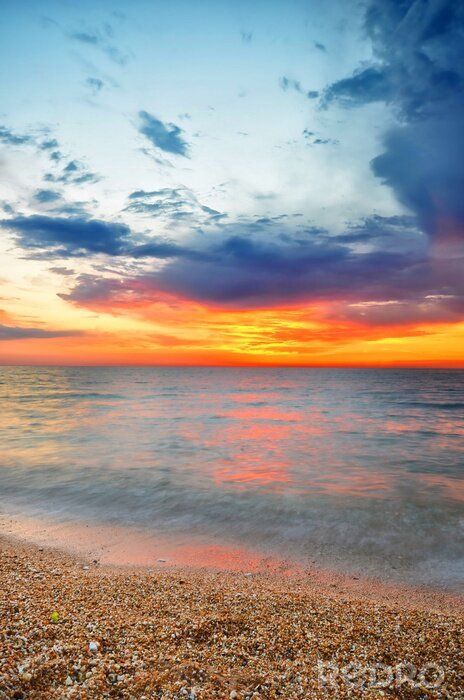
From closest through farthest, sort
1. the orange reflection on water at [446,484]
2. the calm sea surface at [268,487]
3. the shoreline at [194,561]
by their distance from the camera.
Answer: the shoreline at [194,561], the calm sea surface at [268,487], the orange reflection on water at [446,484]

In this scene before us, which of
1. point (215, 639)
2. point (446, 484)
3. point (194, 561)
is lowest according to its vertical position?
point (446, 484)

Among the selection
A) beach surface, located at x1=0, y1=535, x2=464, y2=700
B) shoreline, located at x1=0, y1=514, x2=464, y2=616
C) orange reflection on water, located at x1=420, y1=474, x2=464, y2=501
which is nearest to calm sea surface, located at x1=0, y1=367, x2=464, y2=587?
orange reflection on water, located at x1=420, y1=474, x2=464, y2=501

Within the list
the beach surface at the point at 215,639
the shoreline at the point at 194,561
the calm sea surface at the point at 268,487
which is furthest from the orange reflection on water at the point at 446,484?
the beach surface at the point at 215,639

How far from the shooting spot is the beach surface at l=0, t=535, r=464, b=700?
362cm

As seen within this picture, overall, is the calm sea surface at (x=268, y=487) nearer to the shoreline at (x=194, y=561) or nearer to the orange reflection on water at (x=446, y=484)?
the orange reflection on water at (x=446, y=484)

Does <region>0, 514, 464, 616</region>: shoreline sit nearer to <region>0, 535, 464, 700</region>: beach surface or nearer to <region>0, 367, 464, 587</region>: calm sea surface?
<region>0, 535, 464, 700</region>: beach surface

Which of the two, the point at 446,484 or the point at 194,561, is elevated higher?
the point at 194,561

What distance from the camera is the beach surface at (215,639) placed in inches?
142

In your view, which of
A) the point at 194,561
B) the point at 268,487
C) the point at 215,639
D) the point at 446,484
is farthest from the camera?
the point at 446,484

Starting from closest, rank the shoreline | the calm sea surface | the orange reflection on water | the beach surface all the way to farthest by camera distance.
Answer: the beach surface, the shoreline, the calm sea surface, the orange reflection on water

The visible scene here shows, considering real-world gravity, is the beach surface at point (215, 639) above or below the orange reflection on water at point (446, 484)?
above

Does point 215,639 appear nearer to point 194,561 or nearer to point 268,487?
point 194,561

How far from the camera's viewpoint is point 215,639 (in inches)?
173

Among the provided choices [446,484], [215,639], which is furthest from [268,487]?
[215,639]
